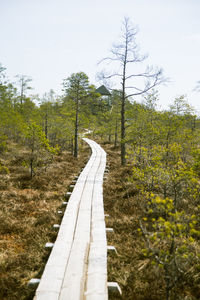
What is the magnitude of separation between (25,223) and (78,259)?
333 cm

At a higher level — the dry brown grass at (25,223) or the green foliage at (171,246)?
the green foliage at (171,246)

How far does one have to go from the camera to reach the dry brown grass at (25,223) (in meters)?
4.33

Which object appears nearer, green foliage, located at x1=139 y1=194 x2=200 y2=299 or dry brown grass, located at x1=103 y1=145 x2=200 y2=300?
green foliage, located at x1=139 y1=194 x2=200 y2=299

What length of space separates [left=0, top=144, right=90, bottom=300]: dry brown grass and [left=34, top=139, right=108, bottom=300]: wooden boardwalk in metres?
0.48

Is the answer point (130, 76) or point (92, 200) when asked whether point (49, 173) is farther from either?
point (130, 76)

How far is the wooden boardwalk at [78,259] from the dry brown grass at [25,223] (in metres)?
0.48

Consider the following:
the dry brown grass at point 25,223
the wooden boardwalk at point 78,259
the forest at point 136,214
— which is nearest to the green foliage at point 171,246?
the forest at point 136,214

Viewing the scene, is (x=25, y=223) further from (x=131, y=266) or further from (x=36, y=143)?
(x=36, y=143)

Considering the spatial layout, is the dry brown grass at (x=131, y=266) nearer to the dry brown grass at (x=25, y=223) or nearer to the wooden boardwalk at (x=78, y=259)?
the wooden boardwalk at (x=78, y=259)

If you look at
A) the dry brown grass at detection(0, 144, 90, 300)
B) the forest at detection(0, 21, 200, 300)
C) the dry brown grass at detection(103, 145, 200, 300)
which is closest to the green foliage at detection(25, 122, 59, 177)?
the forest at detection(0, 21, 200, 300)

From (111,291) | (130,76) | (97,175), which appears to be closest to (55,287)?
(111,291)

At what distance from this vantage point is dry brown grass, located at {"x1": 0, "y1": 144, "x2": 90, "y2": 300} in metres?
4.33

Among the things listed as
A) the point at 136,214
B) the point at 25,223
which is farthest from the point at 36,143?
the point at 136,214

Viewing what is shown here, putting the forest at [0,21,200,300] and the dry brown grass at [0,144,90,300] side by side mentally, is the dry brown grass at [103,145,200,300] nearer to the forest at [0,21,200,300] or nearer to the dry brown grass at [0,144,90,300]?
the forest at [0,21,200,300]
